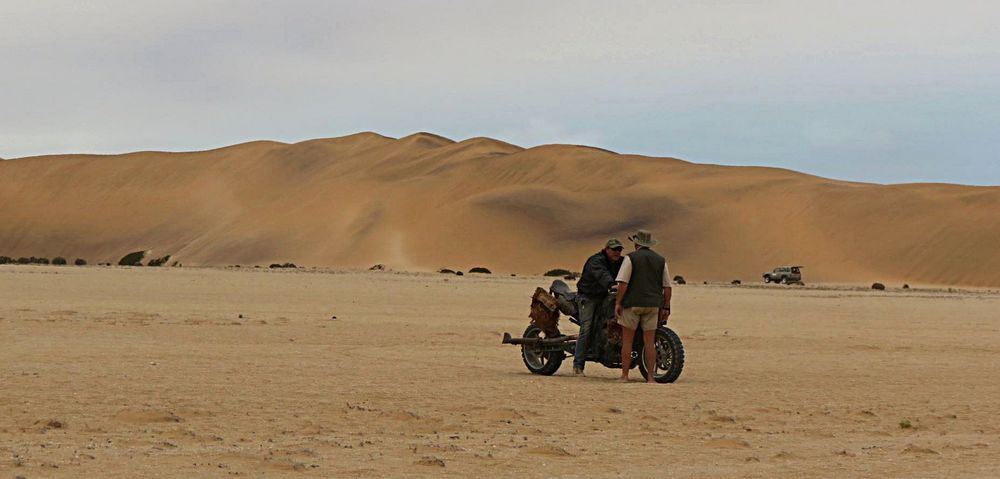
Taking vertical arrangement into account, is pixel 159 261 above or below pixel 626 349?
above

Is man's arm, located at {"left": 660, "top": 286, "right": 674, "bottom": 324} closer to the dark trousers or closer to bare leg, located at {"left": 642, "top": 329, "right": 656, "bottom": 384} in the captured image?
bare leg, located at {"left": 642, "top": 329, "right": 656, "bottom": 384}

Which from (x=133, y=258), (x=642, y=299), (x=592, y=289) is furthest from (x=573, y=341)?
(x=133, y=258)

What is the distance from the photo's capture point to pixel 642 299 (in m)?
14.8

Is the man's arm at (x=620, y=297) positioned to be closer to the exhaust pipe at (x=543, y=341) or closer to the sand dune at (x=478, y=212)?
the exhaust pipe at (x=543, y=341)

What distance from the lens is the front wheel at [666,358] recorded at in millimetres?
14508

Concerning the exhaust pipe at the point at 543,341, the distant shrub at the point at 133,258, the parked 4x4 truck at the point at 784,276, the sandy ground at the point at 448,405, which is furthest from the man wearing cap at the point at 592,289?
the distant shrub at the point at 133,258

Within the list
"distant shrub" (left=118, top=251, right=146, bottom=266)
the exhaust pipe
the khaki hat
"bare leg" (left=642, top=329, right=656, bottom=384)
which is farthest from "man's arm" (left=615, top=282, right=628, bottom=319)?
"distant shrub" (left=118, top=251, right=146, bottom=266)

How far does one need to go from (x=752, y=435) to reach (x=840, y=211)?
110436mm

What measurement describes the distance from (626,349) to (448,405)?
11.4ft

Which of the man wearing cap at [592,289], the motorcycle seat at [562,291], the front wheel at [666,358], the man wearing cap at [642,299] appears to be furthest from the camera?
the motorcycle seat at [562,291]

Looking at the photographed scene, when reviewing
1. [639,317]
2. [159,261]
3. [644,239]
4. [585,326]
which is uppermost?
[159,261]

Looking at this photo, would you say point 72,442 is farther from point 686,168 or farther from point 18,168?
point 18,168

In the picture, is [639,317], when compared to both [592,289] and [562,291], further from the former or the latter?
[562,291]

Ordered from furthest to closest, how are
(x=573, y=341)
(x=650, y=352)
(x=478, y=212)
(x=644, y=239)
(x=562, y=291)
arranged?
(x=478, y=212), (x=562, y=291), (x=573, y=341), (x=644, y=239), (x=650, y=352)
